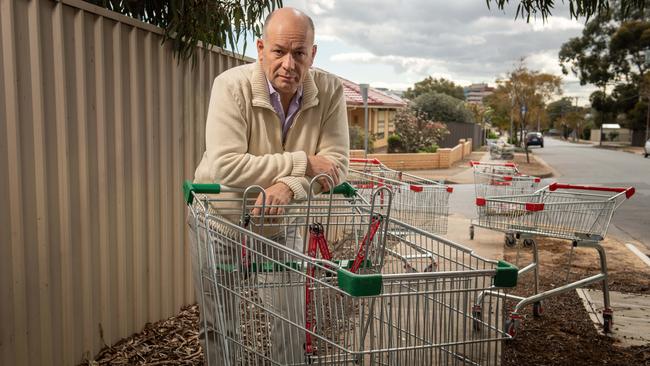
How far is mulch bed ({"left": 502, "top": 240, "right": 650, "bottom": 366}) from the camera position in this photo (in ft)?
14.3

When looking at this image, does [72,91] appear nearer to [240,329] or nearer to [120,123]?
[120,123]

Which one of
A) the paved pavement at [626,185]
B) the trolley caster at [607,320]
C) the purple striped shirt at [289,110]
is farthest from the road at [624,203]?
the purple striped shirt at [289,110]

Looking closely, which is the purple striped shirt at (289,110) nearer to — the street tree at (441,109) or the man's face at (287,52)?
the man's face at (287,52)

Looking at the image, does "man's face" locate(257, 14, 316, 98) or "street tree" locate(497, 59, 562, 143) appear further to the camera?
"street tree" locate(497, 59, 562, 143)

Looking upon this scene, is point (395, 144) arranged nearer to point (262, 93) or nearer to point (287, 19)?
point (262, 93)

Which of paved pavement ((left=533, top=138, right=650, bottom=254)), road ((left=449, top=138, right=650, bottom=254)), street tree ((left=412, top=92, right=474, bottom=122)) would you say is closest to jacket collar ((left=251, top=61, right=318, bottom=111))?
road ((left=449, top=138, right=650, bottom=254))

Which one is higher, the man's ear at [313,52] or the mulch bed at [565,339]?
the man's ear at [313,52]

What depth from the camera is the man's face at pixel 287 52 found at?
269 cm

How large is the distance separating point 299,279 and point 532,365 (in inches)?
99.0

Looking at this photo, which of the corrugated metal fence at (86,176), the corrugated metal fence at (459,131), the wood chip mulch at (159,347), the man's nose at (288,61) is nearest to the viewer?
the man's nose at (288,61)

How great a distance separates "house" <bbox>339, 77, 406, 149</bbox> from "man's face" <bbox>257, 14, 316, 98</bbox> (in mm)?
21337

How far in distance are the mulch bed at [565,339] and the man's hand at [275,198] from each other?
2212 millimetres

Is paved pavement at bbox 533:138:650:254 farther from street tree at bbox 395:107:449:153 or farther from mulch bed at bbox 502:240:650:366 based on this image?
street tree at bbox 395:107:449:153

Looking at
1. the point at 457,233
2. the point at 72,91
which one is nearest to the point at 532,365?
the point at 72,91
